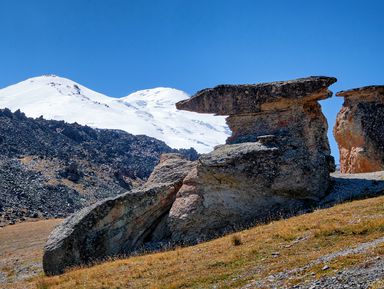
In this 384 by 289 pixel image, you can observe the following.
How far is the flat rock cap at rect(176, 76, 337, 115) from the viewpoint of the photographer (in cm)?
2748

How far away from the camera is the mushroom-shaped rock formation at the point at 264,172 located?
25297 millimetres

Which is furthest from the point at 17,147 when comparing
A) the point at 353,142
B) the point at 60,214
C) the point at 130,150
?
the point at 353,142

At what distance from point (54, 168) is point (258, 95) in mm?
99578

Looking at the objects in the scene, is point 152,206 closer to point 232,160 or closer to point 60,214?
point 232,160

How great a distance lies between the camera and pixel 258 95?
2822 centimetres

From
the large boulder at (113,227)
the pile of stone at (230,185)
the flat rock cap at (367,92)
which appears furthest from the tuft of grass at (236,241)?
the flat rock cap at (367,92)

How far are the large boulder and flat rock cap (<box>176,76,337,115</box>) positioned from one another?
13.4 ft

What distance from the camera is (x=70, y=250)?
2456 cm

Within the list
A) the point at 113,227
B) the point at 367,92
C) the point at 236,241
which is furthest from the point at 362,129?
the point at 113,227

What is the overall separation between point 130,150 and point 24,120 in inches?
2084

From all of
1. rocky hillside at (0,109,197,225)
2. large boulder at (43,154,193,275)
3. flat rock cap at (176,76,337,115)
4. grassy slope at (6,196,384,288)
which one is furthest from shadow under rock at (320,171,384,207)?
rocky hillside at (0,109,197,225)

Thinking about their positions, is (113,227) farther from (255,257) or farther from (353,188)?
(353,188)

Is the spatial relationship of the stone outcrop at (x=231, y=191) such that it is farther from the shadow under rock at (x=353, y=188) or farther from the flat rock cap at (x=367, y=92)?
the flat rock cap at (x=367, y=92)

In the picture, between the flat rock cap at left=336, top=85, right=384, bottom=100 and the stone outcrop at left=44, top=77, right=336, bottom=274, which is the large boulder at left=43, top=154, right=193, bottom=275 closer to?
the stone outcrop at left=44, top=77, right=336, bottom=274
